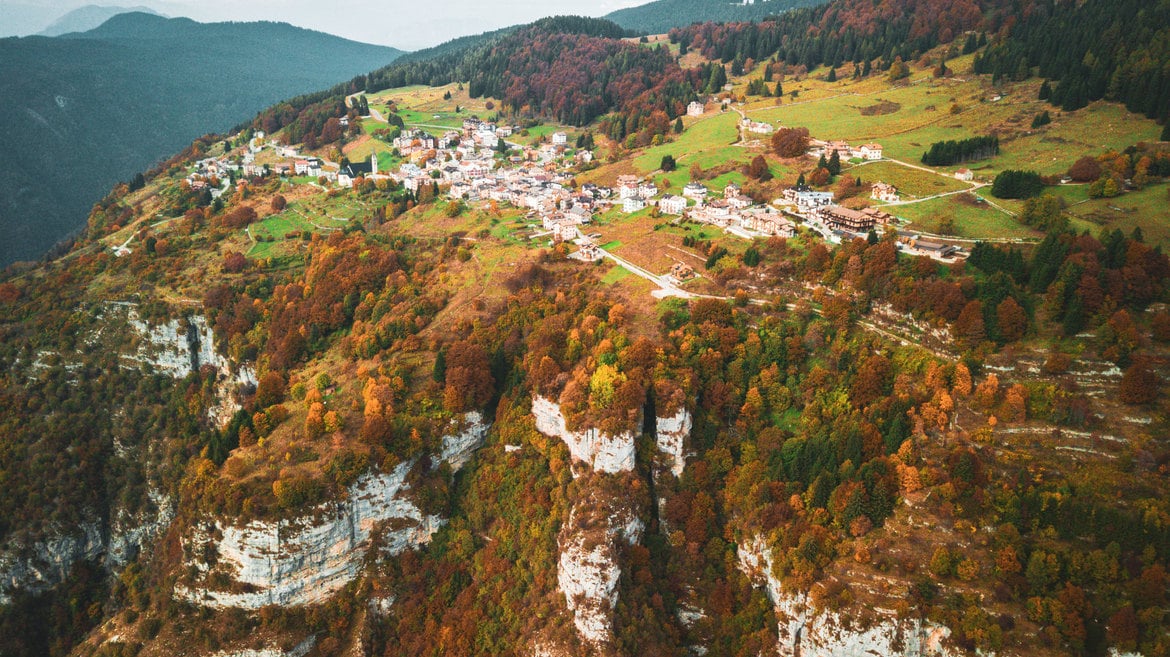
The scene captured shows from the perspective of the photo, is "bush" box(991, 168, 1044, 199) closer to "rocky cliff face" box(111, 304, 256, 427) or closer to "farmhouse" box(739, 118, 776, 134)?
"farmhouse" box(739, 118, 776, 134)

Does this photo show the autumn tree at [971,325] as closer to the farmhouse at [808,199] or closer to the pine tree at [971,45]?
the farmhouse at [808,199]

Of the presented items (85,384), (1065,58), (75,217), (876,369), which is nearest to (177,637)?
(85,384)

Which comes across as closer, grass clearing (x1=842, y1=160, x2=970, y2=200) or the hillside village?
the hillside village

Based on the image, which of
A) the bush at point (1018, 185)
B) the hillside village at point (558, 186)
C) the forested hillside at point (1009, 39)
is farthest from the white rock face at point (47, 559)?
the forested hillside at point (1009, 39)

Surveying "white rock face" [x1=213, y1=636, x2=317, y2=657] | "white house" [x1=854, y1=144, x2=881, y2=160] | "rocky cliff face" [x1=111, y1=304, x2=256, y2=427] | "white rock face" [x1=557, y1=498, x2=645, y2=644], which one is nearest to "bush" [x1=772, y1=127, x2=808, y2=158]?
"white house" [x1=854, y1=144, x2=881, y2=160]

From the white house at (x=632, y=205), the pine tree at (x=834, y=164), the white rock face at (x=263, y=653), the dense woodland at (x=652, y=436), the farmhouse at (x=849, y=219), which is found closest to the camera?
the dense woodland at (x=652, y=436)

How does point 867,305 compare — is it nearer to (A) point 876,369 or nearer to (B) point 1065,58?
(A) point 876,369

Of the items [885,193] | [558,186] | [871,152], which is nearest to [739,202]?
[885,193]
